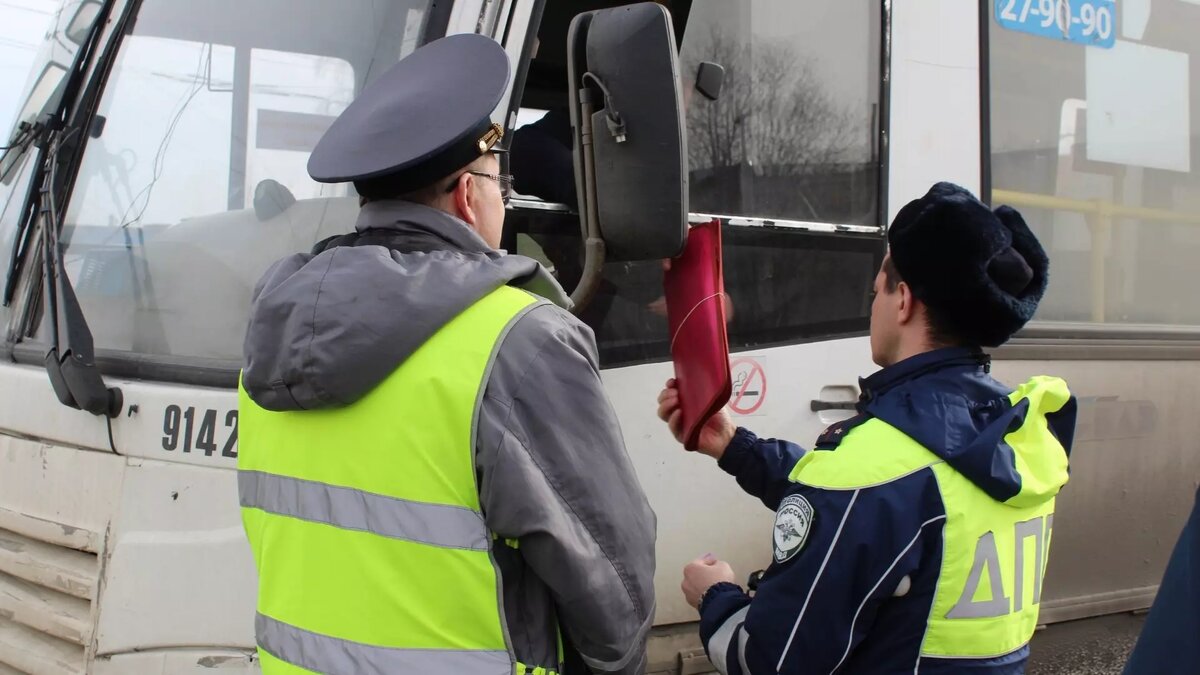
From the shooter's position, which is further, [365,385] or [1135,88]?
[1135,88]

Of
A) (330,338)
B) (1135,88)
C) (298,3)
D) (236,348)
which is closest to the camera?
(330,338)

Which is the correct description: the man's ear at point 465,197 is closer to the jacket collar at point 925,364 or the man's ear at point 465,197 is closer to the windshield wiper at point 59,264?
the jacket collar at point 925,364

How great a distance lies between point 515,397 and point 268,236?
1047 millimetres

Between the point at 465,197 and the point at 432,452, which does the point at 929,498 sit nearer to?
the point at 432,452

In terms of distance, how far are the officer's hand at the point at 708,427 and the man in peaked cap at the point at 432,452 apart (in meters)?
0.50

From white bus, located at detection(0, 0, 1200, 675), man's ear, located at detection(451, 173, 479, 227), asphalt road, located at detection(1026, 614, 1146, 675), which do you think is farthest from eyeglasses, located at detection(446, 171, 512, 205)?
asphalt road, located at detection(1026, 614, 1146, 675)

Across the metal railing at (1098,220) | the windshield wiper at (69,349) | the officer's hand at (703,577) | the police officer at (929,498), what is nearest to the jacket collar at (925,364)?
the police officer at (929,498)

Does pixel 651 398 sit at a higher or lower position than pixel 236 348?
lower

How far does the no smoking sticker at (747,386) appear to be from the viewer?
228 centimetres

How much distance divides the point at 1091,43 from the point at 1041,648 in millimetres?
1783

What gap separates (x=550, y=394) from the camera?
1.35 metres

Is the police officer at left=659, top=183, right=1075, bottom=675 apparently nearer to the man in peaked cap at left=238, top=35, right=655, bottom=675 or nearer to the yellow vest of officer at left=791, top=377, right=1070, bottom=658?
the yellow vest of officer at left=791, top=377, right=1070, bottom=658

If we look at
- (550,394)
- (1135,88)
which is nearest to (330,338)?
(550,394)

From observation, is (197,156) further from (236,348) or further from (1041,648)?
(1041,648)
